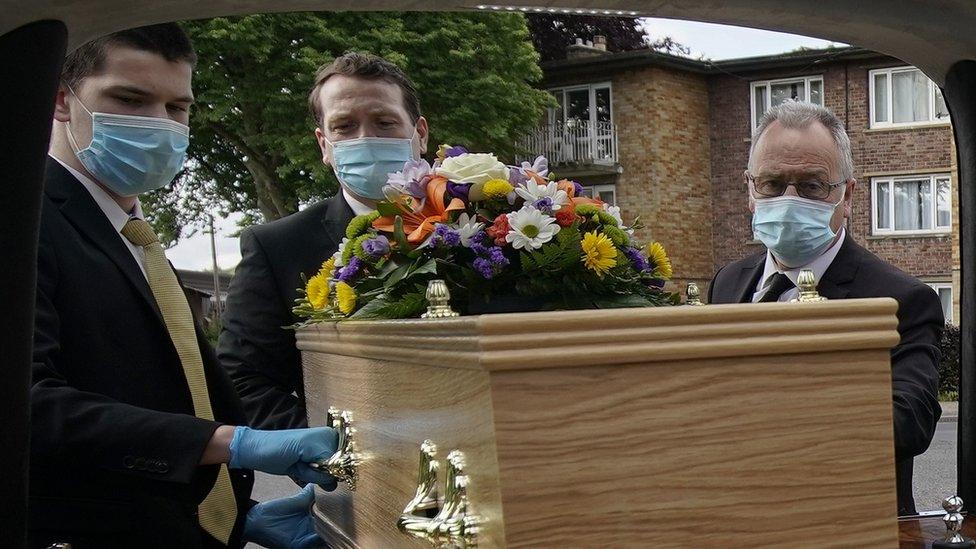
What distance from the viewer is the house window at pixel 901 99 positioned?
91.7 feet

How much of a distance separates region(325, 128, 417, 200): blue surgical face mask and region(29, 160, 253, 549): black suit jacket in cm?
98

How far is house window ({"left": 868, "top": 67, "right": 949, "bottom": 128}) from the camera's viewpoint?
91.7 feet

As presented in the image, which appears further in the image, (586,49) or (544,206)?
(586,49)

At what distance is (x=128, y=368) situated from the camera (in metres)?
2.82

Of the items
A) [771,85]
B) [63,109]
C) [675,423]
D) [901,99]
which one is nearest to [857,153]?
[901,99]

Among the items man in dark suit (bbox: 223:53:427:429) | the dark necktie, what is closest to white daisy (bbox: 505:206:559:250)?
the dark necktie

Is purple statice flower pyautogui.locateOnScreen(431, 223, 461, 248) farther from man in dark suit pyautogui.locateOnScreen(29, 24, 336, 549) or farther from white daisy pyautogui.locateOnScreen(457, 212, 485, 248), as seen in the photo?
man in dark suit pyautogui.locateOnScreen(29, 24, 336, 549)

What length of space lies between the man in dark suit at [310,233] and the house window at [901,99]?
86.5ft

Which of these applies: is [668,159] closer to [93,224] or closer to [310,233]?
[310,233]

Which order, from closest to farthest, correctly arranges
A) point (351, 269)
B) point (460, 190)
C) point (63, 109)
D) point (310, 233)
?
point (460, 190) → point (351, 269) → point (63, 109) → point (310, 233)

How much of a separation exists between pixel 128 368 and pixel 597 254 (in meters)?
1.30

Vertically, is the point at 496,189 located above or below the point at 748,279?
above

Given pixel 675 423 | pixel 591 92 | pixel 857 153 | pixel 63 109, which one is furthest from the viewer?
pixel 591 92

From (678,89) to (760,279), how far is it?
1021 inches
